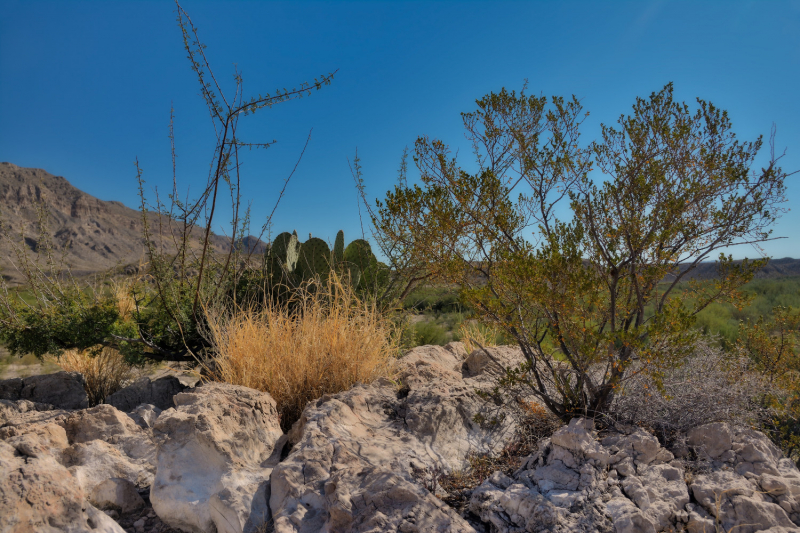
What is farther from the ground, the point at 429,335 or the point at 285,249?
the point at 285,249

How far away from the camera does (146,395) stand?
4348 mm

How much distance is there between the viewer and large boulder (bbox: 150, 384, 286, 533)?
6.89 feet

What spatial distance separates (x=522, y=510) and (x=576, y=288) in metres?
1.17

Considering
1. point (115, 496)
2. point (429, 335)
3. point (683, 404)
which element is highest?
point (429, 335)

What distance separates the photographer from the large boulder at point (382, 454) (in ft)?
6.21

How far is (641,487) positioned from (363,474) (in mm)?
1271

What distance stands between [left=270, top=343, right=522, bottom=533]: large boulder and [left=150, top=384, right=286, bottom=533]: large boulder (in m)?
0.14

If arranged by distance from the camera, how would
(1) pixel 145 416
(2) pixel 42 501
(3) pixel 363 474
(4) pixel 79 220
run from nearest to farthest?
1. (2) pixel 42 501
2. (3) pixel 363 474
3. (1) pixel 145 416
4. (4) pixel 79 220

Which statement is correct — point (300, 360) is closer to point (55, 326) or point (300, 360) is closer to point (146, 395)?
point (146, 395)

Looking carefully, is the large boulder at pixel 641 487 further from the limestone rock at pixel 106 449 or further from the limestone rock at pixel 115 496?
the limestone rock at pixel 106 449

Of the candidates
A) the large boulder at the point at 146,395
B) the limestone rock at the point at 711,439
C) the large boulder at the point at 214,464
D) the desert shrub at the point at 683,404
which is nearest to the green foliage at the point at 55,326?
the large boulder at the point at 146,395

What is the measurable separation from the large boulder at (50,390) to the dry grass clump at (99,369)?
57cm

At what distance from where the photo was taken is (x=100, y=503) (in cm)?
231

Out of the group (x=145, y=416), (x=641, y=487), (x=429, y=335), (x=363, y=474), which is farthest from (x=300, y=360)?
(x=429, y=335)
